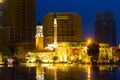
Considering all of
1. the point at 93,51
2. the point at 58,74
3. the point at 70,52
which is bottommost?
the point at 58,74

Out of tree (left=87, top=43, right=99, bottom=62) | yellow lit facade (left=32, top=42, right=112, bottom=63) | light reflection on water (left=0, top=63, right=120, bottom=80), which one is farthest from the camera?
yellow lit facade (left=32, top=42, right=112, bottom=63)

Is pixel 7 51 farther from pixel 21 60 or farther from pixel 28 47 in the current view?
pixel 28 47

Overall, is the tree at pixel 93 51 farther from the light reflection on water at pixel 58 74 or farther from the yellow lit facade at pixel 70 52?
the light reflection on water at pixel 58 74

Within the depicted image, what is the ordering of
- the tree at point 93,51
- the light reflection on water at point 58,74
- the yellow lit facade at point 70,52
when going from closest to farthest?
1. the light reflection on water at point 58,74
2. the tree at point 93,51
3. the yellow lit facade at point 70,52

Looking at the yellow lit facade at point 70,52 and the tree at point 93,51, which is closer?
the tree at point 93,51

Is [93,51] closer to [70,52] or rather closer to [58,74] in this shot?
[70,52]

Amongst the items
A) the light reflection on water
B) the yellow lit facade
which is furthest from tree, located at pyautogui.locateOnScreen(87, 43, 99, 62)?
the light reflection on water

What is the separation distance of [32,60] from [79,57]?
21.0m

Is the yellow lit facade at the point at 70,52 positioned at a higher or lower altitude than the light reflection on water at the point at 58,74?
higher

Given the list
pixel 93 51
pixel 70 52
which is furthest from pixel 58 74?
pixel 70 52

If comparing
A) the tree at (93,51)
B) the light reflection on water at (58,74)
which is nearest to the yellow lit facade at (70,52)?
the tree at (93,51)

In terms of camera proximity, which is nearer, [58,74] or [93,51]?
[58,74]

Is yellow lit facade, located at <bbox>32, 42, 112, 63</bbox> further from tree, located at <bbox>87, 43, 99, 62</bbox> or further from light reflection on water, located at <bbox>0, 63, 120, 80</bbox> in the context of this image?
light reflection on water, located at <bbox>0, 63, 120, 80</bbox>

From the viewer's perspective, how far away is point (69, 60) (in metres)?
148
